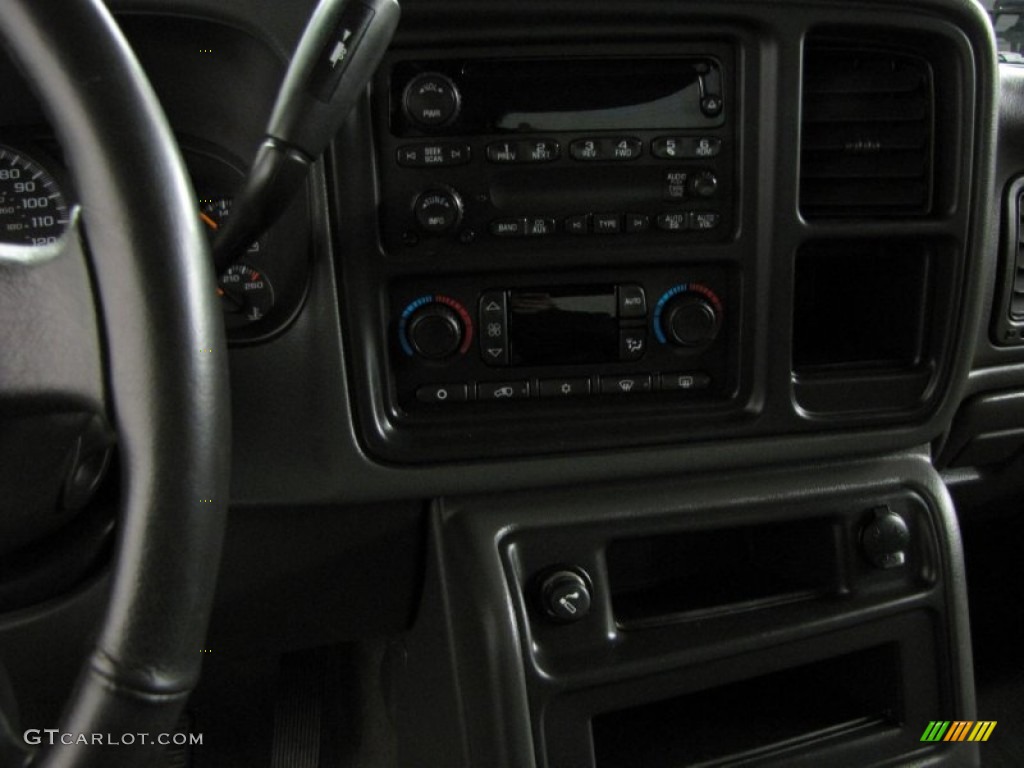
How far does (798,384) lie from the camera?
90 centimetres

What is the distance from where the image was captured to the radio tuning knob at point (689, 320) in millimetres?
846

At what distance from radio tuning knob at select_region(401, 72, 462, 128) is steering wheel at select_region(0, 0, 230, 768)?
0.33m

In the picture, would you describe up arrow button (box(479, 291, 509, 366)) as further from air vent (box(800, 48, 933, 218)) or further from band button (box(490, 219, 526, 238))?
air vent (box(800, 48, 933, 218))

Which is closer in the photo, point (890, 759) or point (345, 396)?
point (345, 396)

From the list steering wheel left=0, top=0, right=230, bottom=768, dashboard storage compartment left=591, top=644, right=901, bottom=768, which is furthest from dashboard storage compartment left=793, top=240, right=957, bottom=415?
steering wheel left=0, top=0, right=230, bottom=768

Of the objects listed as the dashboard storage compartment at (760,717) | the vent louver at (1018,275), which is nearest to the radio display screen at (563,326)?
the dashboard storage compartment at (760,717)

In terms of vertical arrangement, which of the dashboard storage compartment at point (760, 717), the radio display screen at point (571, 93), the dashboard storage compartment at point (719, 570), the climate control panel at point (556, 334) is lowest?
the dashboard storage compartment at point (760, 717)

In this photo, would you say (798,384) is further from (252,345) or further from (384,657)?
(384,657)

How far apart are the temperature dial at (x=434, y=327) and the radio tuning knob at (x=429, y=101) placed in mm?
150

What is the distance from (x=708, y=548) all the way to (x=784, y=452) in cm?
18

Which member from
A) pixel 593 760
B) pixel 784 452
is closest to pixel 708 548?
pixel 784 452

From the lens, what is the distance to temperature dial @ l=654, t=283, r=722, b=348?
85cm

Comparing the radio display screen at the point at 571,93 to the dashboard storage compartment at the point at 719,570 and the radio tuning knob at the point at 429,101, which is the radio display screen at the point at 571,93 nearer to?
the radio tuning knob at the point at 429,101

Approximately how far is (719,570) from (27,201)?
2.54 feet
